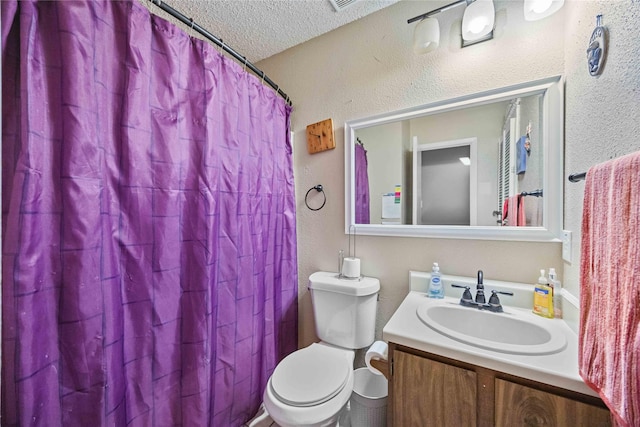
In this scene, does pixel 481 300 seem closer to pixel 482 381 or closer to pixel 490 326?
pixel 490 326

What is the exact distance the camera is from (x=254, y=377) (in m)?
1.35

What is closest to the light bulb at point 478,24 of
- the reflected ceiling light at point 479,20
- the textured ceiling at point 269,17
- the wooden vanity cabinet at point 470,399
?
the reflected ceiling light at point 479,20

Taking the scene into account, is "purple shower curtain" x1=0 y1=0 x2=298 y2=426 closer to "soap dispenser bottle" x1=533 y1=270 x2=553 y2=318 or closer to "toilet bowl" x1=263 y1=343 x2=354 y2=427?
"toilet bowl" x1=263 y1=343 x2=354 y2=427

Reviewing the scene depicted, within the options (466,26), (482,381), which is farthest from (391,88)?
(482,381)

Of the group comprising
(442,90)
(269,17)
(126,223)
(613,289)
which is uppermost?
(269,17)

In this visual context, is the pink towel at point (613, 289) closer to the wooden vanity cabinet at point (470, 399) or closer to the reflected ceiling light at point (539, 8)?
the wooden vanity cabinet at point (470, 399)

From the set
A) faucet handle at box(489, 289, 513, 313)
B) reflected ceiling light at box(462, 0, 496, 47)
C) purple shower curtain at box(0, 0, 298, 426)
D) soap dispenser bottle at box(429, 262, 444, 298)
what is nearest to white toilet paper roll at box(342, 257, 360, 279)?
soap dispenser bottle at box(429, 262, 444, 298)

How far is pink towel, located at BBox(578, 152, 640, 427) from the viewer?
473 mm

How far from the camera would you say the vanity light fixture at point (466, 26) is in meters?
1.08

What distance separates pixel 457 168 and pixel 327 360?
1.16 meters

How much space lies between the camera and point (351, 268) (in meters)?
1.40

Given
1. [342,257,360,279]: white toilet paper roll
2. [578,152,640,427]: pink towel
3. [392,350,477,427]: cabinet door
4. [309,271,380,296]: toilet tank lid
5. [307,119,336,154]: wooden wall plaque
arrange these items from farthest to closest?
[307,119,336,154]: wooden wall plaque → [342,257,360,279]: white toilet paper roll → [309,271,380,296]: toilet tank lid → [392,350,477,427]: cabinet door → [578,152,640,427]: pink towel

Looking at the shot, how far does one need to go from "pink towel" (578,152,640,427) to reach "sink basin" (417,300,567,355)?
0.20 m

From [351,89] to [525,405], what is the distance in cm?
159
